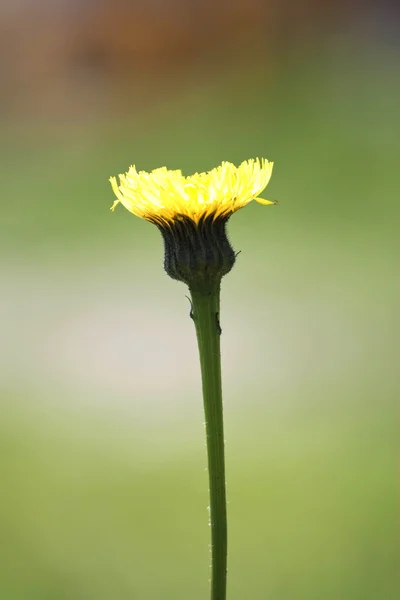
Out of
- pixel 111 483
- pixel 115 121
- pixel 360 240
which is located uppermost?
pixel 115 121

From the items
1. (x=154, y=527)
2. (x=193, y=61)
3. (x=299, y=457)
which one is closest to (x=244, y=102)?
(x=193, y=61)

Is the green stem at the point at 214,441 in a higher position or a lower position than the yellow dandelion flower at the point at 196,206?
lower

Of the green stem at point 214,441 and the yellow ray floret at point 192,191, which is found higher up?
the yellow ray floret at point 192,191

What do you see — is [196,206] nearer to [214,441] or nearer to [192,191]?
[192,191]

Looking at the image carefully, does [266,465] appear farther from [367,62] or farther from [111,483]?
[367,62]
